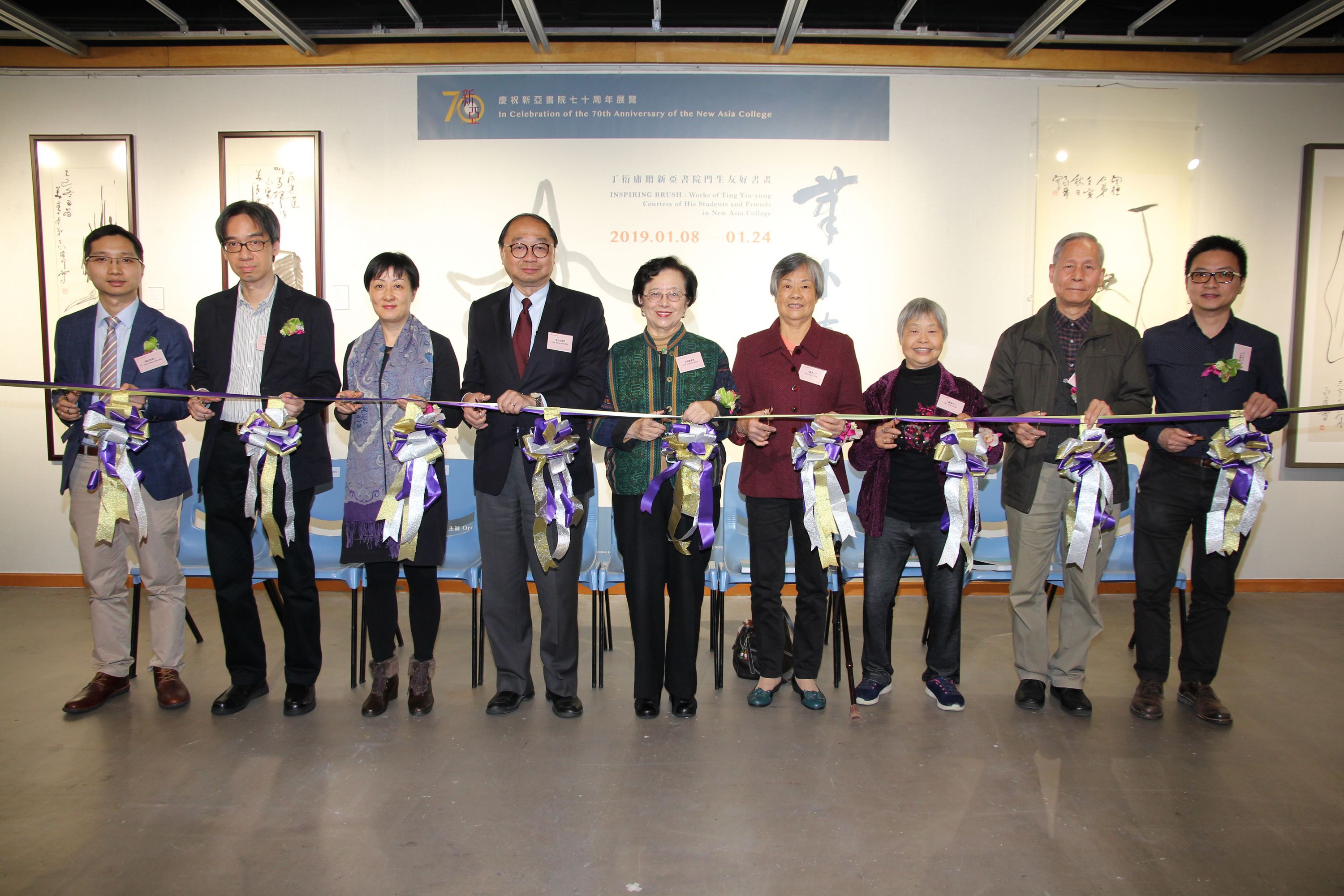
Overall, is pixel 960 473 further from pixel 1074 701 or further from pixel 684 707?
pixel 684 707

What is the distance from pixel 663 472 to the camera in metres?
2.94

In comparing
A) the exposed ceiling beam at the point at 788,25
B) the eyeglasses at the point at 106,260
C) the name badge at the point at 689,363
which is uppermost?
the exposed ceiling beam at the point at 788,25

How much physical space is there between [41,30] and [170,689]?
4257mm

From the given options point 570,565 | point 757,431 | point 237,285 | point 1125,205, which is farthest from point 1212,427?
point 237,285

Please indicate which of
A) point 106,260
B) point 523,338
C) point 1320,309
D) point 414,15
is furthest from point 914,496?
point 414,15

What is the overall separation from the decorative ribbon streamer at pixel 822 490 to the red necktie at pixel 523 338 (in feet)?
3.81

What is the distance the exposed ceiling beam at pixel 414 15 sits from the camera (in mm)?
4480

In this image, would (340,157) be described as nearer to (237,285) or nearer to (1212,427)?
(237,285)

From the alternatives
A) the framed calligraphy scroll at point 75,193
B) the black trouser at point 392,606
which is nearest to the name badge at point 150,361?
the black trouser at point 392,606

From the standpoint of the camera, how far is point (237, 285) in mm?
3223

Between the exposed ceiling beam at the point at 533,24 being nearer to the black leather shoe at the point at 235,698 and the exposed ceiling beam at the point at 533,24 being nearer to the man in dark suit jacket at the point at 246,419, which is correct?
the man in dark suit jacket at the point at 246,419

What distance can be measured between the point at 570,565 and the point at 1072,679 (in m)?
2.23

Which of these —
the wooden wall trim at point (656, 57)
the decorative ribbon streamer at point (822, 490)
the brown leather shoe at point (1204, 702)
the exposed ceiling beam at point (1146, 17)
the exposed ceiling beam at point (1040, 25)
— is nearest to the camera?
→ the decorative ribbon streamer at point (822, 490)

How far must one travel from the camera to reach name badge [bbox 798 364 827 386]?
3102 mm
